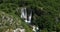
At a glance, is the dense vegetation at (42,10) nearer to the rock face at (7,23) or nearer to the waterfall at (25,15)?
the waterfall at (25,15)

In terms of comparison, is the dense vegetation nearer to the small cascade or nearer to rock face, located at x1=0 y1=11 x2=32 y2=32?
the small cascade

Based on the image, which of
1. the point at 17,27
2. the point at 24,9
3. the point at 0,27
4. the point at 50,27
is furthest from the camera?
the point at 24,9

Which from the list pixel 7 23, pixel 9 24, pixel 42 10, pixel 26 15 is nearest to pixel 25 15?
pixel 26 15

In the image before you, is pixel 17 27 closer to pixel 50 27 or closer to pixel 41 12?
pixel 50 27

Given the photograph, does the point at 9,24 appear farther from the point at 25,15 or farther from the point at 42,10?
the point at 42,10

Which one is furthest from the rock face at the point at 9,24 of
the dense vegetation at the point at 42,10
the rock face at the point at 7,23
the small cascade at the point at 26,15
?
the small cascade at the point at 26,15

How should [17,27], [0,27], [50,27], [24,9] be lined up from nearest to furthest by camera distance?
1. [0,27]
2. [17,27]
3. [50,27]
4. [24,9]

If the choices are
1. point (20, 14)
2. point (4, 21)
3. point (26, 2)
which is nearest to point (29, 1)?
point (26, 2)

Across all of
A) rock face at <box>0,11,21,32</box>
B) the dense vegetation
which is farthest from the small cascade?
rock face at <box>0,11,21,32</box>
